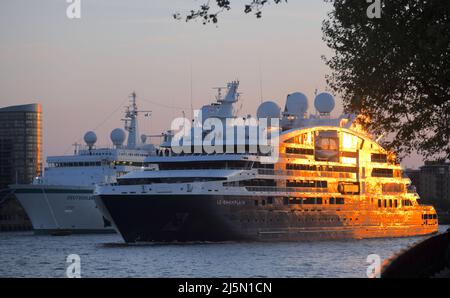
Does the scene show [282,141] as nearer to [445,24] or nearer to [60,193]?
[60,193]

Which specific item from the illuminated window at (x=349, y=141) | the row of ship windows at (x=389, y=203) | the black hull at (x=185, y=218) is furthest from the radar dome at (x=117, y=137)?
the black hull at (x=185, y=218)

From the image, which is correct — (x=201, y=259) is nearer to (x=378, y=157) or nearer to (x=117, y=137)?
(x=378, y=157)

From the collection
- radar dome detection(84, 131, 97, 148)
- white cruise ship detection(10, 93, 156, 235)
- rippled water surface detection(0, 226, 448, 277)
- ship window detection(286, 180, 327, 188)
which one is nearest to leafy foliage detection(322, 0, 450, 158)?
rippled water surface detection(0, 226, 448, 277)

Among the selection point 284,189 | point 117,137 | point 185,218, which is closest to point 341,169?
point 284,189

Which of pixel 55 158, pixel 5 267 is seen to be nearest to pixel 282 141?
pixel 5 267

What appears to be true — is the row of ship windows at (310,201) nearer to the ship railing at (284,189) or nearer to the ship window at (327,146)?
the ship railing at (284,189)

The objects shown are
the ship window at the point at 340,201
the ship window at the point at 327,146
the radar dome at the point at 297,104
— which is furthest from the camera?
the radar dome at the point at 297,104

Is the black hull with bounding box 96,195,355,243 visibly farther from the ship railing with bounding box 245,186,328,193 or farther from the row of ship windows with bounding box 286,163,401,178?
the row of ship windows with bounding box 286,163,401,178

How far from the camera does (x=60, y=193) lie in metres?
102

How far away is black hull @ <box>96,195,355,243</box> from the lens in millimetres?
67938

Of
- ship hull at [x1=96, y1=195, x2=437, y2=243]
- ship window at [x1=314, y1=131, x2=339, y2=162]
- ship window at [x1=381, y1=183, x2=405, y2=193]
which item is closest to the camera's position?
ship hull at [x1=96, y1=195, x2=437, y2=243]

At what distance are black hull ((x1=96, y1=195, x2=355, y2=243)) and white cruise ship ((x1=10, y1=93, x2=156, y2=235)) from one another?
30.9 m

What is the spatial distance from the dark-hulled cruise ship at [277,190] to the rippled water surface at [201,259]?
157 centimetres

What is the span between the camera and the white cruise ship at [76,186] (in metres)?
102
